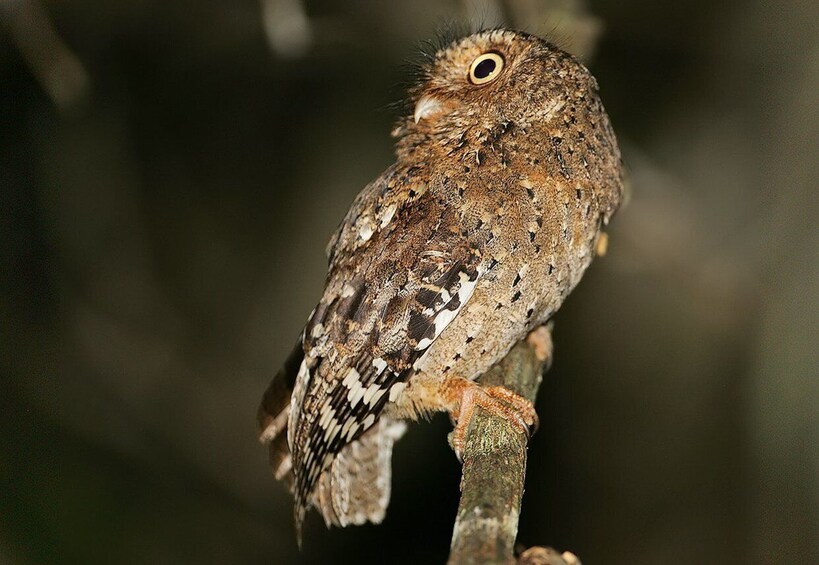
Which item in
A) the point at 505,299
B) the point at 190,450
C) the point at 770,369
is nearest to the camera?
the point at 505,299

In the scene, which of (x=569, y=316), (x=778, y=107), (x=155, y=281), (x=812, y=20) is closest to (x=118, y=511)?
(x=155, y=281)

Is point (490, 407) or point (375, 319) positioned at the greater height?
point (375, 319)

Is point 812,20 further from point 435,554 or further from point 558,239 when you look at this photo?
point 435,554

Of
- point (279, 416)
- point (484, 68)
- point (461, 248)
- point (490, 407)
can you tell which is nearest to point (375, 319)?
point (461, 248)

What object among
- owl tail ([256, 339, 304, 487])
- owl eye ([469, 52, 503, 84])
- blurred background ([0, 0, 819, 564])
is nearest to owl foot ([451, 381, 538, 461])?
owl tail ([256, 339, 304, 487])

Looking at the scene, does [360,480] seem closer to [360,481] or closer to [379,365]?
[360,481]

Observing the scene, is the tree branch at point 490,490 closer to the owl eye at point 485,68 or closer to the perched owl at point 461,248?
the perched owl at point 461,248

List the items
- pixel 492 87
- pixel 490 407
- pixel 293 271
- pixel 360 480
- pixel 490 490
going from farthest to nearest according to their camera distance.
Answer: pixel 293 271 < pixel 360 480 < pixel 492 87 < pixel 490 407 < pixel 490 490
